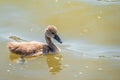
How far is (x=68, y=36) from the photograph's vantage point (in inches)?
385

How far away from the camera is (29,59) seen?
8852 mm

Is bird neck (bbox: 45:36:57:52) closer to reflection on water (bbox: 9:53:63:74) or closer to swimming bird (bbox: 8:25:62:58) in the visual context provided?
swimming bird (bbox: 8:25:62:58)

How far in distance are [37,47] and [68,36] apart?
103 cm

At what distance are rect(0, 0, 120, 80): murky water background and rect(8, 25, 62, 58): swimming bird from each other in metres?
0.13

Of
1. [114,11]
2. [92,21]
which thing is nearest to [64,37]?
[92,21]

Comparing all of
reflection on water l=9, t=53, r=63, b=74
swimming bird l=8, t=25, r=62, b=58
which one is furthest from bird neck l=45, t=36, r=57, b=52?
reflection on water l=9, t=53, r=63, b=74

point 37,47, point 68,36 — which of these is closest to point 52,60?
point 37,47

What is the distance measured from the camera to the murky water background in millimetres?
8219

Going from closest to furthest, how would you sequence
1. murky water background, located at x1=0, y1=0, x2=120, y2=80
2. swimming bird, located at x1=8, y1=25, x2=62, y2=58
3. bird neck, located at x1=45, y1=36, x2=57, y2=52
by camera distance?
1. murky water background, located at x1=0, y1=0, x2=120, y2=80
2. swimming bird, located at x1=8, y1=25, x2=62, y2=58
3. bird neck, located at x1=45, y1=36, x2=57, y2=52

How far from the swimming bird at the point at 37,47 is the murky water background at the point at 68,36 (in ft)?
0.43

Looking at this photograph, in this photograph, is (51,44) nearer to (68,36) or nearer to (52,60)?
(52,60)

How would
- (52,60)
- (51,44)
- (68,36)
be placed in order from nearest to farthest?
1. (52,60)
2. (51,44)
3. (68,36)

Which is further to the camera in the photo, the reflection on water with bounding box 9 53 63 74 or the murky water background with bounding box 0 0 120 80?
the reflection on water with bounding box 9 53 63 74

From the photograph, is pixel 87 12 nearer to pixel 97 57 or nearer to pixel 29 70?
pixel 97 57
